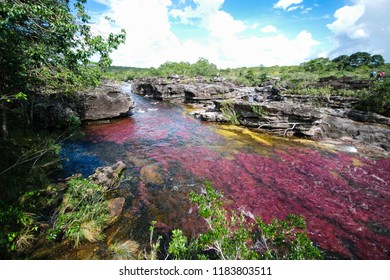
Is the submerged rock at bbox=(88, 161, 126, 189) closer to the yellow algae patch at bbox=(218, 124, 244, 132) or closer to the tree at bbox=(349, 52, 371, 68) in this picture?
the yellow algae patch at bbox=(218, 124, 244, 132)

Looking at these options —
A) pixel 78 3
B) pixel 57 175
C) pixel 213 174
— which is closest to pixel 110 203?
pixel 57 175

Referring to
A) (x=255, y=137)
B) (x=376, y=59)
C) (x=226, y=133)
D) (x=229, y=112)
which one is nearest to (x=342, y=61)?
(x=376, y=59)

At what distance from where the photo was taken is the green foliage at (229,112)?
68.1 ft

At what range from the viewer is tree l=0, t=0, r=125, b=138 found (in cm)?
485

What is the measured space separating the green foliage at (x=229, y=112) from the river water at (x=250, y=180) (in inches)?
147

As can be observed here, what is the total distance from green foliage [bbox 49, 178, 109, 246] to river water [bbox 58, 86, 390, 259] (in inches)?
21.0

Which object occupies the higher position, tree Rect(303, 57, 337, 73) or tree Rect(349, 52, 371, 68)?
tree Rect(349, 52, 371, 68)

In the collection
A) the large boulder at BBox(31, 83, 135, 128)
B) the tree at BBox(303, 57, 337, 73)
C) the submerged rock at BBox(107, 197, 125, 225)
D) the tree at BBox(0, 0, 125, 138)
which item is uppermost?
the tree at BBox(303, 57, 337, 73)

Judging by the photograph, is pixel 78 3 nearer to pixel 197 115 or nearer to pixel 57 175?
pixel 57 175

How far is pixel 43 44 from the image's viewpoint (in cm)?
578

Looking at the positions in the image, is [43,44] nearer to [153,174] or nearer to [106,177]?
[106,177]

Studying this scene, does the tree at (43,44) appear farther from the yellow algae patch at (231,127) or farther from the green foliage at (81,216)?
the yellow algae patch at (231,127)

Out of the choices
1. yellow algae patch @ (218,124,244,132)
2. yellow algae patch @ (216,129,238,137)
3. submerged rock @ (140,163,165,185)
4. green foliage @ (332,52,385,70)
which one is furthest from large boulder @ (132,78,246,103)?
green foliage @ (332,52,385,70)

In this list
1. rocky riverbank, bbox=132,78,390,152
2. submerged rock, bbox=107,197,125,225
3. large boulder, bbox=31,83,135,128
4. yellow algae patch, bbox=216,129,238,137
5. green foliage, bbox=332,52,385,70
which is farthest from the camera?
green foliage, bbox=332,52,385,70
